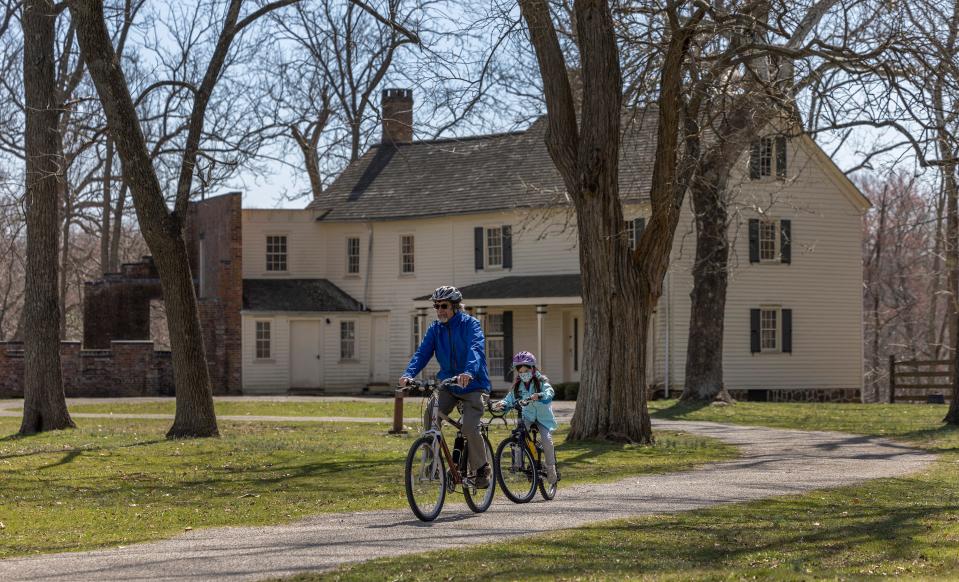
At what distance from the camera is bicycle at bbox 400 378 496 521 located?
11.2m

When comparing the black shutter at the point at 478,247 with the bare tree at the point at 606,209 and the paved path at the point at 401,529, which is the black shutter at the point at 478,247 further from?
the paved path at the point at 401,529

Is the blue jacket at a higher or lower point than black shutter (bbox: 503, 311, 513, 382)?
lower

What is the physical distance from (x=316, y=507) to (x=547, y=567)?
474 cm

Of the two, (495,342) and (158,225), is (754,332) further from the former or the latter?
(158,225)

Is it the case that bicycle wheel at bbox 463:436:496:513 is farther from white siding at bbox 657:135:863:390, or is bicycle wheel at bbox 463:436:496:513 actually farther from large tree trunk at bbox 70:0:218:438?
white siding at bbox 657:135:863:390

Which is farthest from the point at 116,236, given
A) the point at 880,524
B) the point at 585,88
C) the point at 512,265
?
the point at 880,524

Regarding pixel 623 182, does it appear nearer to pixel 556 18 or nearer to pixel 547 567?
pixel 556 18

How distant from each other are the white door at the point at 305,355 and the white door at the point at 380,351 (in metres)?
1.74

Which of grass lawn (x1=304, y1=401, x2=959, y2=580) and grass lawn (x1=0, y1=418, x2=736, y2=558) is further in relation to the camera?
grass lawn (x1=0, y1=418, x2=736, y2=558)

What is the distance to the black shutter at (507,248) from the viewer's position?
134ft

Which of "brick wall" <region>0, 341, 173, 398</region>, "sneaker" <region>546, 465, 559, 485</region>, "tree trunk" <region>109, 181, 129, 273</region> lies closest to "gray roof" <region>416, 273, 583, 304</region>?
"brick wall" <region>0, 341, 173, 398</region>

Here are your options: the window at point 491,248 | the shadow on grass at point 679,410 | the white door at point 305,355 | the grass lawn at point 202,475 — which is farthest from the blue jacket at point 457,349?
the white door at point 305,355

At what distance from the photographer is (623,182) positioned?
37.9 meters

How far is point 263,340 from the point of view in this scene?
138ft
